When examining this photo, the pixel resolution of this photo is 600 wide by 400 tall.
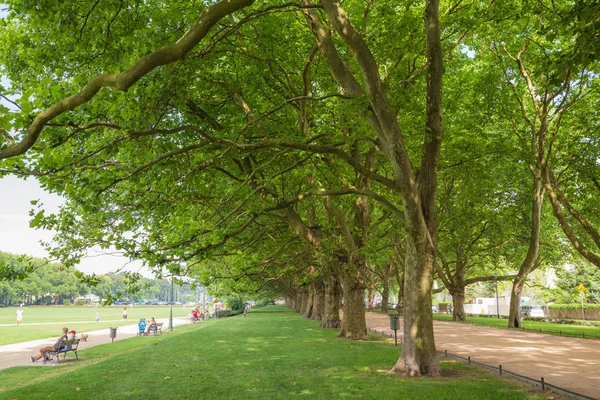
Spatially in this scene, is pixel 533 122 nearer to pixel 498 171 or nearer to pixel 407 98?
pixel 498 171

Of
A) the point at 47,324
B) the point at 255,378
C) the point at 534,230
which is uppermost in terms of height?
the point at 534,230

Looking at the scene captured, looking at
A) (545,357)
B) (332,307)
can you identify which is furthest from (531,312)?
(545,357)

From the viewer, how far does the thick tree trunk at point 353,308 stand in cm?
1886

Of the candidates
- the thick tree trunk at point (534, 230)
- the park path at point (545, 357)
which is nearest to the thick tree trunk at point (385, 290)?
the thick tree trunk at point (534, 230)

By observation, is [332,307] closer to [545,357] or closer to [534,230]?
[534,230]

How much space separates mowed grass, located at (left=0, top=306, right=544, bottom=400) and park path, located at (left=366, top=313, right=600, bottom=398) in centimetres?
129

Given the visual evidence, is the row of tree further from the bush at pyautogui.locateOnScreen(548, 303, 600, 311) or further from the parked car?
the parked car

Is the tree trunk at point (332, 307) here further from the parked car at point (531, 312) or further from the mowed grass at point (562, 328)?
the parked car at point (531, 312)

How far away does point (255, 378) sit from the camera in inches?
415

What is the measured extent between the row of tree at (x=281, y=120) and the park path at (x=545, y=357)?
9.67ft

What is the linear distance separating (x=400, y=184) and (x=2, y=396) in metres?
9.62

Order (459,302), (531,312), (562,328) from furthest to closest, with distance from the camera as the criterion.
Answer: (531,312), (459,302), (562,328)

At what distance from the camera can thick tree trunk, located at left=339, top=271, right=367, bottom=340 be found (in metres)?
18.9

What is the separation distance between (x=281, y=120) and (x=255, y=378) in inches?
313
